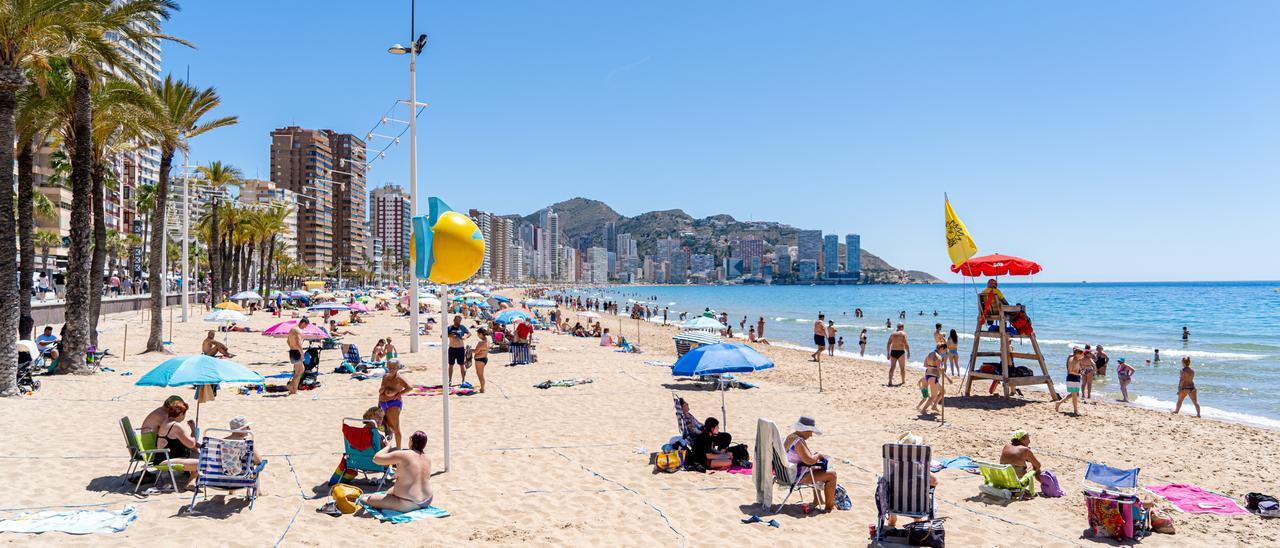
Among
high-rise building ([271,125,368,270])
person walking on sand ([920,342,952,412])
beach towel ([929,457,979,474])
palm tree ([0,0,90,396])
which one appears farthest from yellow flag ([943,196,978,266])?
high-rise building ([271,125,368,270])

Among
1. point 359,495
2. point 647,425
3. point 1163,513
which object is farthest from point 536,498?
point 1163,513

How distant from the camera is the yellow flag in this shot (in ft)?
Answer: 44.9

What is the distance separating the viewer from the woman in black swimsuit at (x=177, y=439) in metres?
6.96

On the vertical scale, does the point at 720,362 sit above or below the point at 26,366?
above

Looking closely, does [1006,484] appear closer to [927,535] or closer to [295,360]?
[927,535]

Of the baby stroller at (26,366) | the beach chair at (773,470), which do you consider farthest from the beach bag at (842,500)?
the baby stroller at (26,366)

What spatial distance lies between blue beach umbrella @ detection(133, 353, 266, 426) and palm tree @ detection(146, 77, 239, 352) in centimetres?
1196

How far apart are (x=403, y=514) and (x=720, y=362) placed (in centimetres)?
442

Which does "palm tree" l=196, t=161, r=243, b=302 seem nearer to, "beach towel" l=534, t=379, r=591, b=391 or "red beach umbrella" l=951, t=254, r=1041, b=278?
"beach towel" l=534, t=379, r=591, b=391

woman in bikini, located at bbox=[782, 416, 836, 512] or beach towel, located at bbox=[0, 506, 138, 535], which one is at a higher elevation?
woman in bikini, located at bbox=[782, 416, 836, 512]

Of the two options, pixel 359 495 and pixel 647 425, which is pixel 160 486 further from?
pixel 647 425

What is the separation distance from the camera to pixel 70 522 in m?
5.92

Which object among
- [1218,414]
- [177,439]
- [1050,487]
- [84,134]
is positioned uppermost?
[84,134]

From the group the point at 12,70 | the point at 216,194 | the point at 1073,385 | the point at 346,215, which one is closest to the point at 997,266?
the point at 1073,385
